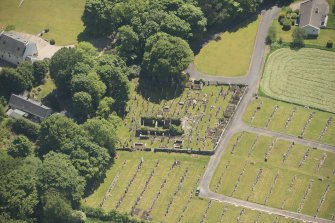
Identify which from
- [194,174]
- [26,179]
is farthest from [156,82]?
[26,179]

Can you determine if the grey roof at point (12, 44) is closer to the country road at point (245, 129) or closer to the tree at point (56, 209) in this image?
the country road at point (245, 129)

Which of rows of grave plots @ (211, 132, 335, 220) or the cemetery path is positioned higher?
the cemetery path

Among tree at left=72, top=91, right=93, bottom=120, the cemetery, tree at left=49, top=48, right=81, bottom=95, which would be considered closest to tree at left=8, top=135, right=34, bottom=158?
tree at left=72, top=91, right=93, bottom=120

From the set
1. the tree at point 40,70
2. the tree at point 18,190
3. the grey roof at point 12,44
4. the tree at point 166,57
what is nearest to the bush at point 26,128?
the tree at point 40,70

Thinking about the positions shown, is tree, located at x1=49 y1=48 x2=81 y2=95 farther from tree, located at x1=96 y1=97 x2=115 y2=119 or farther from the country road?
the country road

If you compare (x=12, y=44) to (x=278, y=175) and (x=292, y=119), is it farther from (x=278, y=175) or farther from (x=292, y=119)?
(x=278, y=175)
